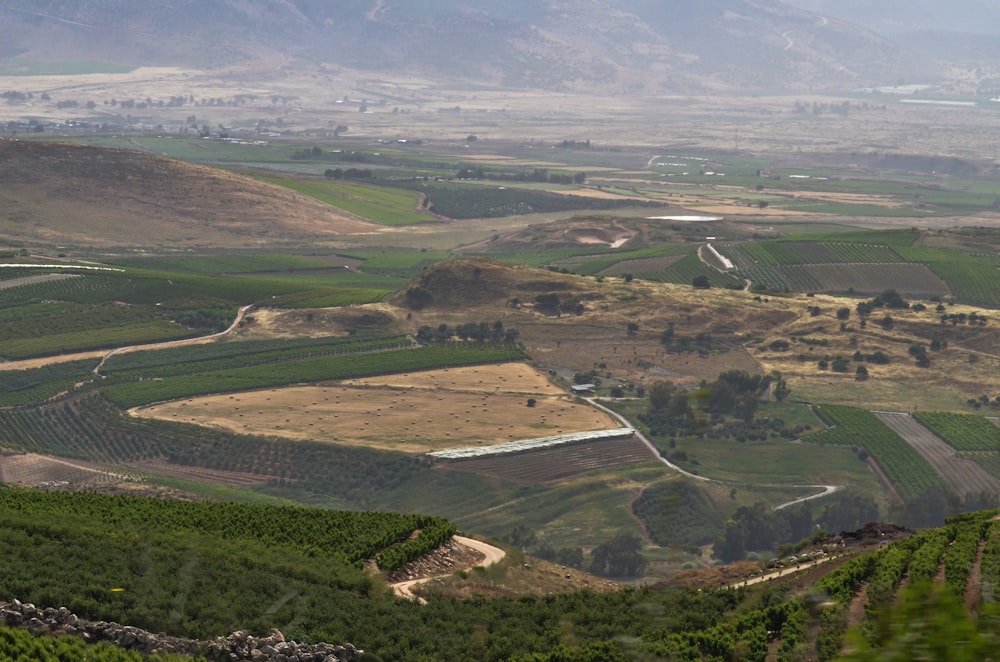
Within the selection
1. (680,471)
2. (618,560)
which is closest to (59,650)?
(618,560)

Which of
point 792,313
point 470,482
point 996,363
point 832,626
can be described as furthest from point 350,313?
point 832,626

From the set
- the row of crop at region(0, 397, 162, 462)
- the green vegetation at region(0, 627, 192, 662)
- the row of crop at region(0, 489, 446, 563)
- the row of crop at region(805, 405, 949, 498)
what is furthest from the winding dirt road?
the row of crop at region(0, 397, 162, 462)

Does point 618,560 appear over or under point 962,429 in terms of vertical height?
under

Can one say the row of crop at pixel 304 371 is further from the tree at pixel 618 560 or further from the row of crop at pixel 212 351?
the tree at pixel 618 560

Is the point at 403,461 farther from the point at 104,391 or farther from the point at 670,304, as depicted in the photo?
the point at 670,304

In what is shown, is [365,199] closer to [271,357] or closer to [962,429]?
[271,357]

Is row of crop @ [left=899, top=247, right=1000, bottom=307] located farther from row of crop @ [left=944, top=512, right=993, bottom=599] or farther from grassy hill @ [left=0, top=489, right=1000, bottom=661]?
grassy hill @ [left=0, top=489, right=1000, bottom=661]
